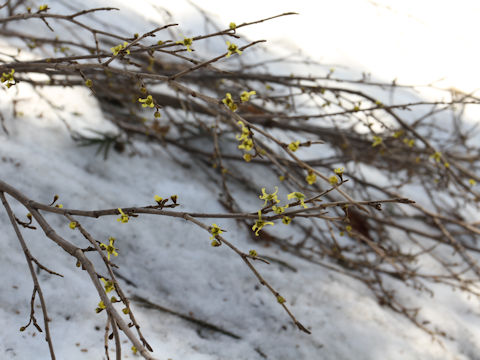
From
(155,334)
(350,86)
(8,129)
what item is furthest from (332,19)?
(155,334)

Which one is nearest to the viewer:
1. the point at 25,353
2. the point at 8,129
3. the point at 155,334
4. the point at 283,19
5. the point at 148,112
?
the point at 25,353

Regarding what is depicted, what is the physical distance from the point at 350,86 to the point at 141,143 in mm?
2326

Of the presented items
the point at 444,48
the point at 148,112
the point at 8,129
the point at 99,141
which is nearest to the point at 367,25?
the point at 444,48

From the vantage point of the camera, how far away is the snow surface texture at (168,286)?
1.62 meters

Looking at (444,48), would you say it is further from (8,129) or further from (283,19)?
(8,129)

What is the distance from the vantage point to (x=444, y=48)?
5.00m

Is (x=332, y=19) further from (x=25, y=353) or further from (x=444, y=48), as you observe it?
(x=25, y=353)

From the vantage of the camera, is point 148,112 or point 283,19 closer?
point 148,112

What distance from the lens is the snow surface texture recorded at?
162cm

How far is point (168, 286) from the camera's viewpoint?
6.40 feet

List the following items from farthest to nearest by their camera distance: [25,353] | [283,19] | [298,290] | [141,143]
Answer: [283,19]
[141,143]
[298,290]
[25,353]

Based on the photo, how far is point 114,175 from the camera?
2436 millimetres

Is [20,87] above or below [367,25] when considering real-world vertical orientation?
below

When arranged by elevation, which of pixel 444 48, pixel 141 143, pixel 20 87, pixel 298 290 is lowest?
Result: pixel 298 290
